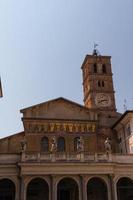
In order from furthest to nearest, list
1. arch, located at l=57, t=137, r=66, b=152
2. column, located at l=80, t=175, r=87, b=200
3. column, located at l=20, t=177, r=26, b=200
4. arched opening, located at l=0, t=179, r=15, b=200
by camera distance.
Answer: arch, located at l=57, t=137, r=66, b=152 < arched opening, located at l=0, t=179, r=15, b=200 < column, located at l=80, t=175, r=87, b=200 < column, located at l=20, t=177, r=26, b=200

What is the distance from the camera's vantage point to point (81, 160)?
115ft

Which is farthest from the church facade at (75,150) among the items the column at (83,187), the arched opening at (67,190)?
the column at (83,187)

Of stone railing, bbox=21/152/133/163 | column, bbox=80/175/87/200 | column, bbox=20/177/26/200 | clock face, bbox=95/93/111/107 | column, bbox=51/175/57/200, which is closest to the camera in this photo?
column, bbox=20/177/26/200

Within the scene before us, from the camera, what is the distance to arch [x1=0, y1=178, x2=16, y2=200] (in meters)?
34.6

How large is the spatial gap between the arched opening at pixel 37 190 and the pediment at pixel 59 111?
9.34 meters

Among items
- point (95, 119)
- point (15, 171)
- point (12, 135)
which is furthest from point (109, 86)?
point (15, 171)

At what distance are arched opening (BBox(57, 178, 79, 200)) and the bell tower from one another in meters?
15.7

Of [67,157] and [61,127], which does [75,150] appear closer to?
[61,127]

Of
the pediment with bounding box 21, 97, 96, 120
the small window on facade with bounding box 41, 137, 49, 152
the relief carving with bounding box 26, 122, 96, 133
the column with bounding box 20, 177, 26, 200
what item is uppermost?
the pediment with bounding box 21, 97, 96, 120

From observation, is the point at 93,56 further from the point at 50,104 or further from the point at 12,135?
the point at 12,135

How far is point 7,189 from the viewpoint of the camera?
34.9 metres

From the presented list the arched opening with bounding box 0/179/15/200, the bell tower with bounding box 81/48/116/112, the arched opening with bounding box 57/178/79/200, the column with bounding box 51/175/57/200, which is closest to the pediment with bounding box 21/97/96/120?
the bell tower with bounding box 81/48/116/112

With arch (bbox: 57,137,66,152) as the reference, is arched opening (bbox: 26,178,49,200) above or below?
below

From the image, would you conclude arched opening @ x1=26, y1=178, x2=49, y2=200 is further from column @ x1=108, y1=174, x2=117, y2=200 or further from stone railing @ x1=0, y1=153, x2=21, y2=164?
column @ x1=108, y1=174, x2=117, y2=200
